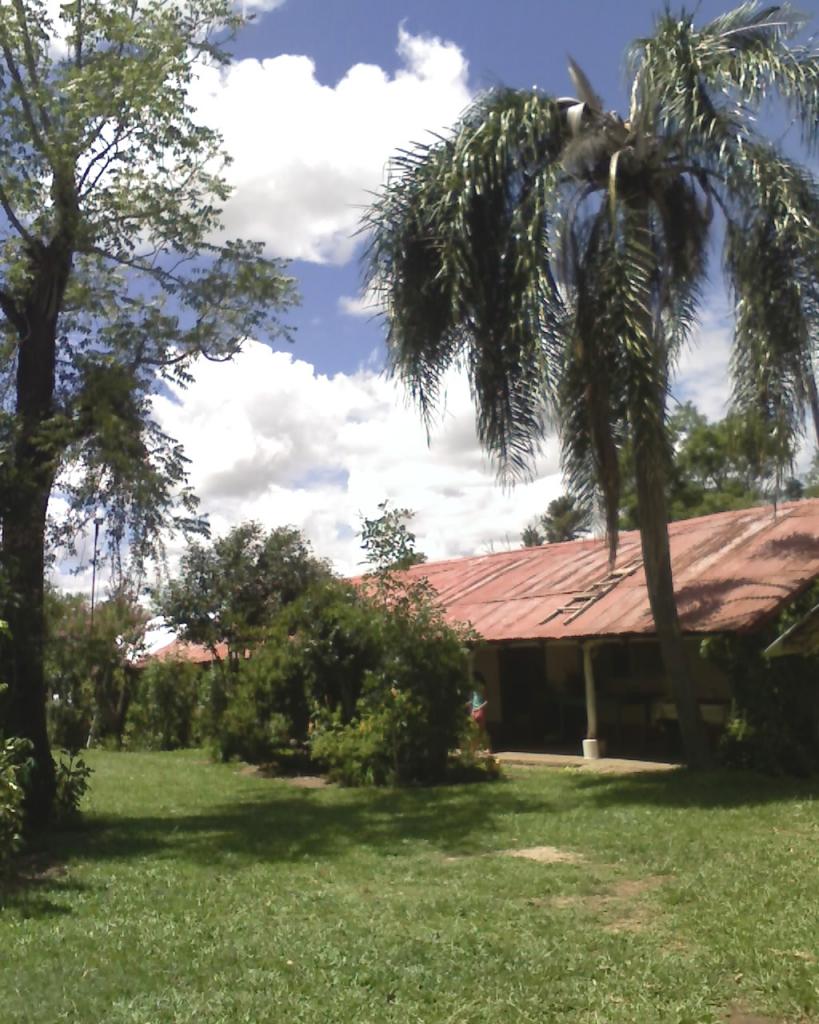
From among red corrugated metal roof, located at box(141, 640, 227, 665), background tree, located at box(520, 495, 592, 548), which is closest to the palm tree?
red corrugated metal roof, located at box(141, 640, 227, 665)

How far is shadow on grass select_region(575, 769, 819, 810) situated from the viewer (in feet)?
40.9

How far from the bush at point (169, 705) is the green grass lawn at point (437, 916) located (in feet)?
45.4

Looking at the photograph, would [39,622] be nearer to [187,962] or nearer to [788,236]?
[187,962]

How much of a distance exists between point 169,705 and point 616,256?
18.3 metres

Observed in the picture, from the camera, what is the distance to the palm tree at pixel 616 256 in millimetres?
12781

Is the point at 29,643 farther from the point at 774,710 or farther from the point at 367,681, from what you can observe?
the point at 774,710

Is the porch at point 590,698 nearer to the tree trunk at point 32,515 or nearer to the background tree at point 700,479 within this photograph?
the tree trunk at point 32,515

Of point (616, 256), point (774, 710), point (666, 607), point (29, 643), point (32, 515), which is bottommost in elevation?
point (774, 710)

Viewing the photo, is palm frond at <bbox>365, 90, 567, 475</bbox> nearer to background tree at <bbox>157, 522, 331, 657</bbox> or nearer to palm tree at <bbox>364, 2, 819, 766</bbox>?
palm tree at <bbox>364, 2, 819, 766</bbox>

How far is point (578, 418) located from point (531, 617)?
614 cm

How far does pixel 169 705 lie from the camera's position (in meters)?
27.6

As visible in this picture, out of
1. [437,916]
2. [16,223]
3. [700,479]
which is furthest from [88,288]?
[700,479]

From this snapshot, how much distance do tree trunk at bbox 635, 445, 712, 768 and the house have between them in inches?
17.9

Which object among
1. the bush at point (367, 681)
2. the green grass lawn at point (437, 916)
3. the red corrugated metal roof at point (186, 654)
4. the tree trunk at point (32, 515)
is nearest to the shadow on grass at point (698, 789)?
the green grass lawn at point (437, 916)
